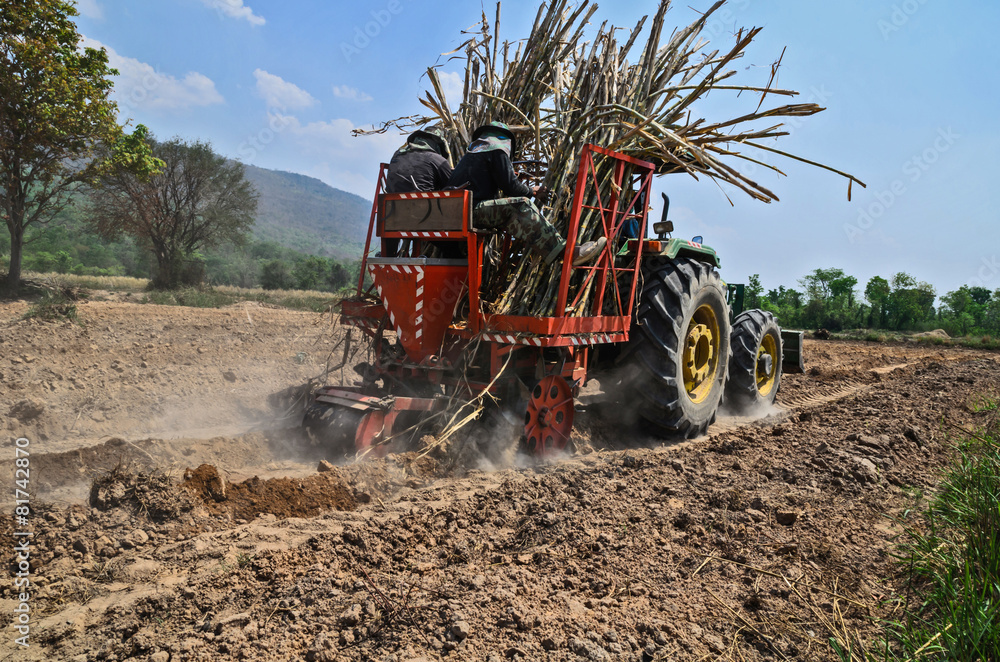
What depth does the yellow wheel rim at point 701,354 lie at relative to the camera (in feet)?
17.0

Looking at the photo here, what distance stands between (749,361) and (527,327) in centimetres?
375

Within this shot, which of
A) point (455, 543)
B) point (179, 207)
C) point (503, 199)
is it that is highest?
point (179, 207)

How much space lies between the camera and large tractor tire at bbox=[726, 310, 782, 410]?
647cm

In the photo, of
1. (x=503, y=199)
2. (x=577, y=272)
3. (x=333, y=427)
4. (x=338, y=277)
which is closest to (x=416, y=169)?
(x=503, y=199)

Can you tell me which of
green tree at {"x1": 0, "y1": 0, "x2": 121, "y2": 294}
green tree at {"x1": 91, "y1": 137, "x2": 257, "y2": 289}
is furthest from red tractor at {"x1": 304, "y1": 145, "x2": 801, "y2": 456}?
green tree at {"x1": 91, "y1": 137, "x2": 257, "y2": 289}

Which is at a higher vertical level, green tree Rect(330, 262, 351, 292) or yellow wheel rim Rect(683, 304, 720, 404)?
green tree Rect(330, 262, 351, 292)

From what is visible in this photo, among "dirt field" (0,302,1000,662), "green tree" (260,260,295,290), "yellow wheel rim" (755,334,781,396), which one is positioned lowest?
"dirt field" (0,302,1000,662)

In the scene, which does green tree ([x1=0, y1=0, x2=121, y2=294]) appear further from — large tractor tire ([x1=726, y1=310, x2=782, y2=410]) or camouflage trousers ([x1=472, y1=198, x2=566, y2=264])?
large tractor tire ([x1=726, y1=310, x2=782, y2=410])

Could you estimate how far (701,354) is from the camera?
547 centimetres

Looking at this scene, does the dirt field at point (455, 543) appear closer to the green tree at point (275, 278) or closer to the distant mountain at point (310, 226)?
the green tree at point (275, 278)

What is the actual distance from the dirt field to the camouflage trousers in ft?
5.17

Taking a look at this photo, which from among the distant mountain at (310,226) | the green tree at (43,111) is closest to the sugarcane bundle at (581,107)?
the green tree at (43,111)

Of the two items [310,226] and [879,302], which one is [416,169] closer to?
[879,302]

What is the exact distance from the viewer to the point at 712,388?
5422 millimetres
